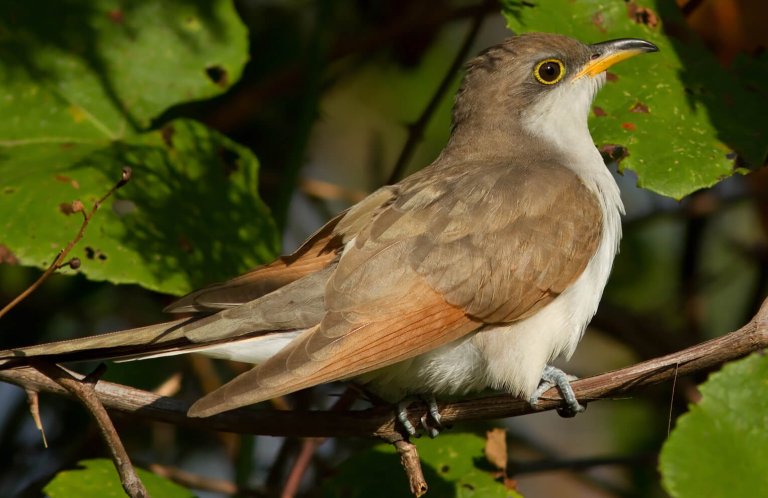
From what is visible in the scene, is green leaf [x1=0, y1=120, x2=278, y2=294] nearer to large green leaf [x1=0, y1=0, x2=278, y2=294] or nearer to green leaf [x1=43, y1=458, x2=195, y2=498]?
large green leaf [x1=0, y1=0, x2=278, y2=294]

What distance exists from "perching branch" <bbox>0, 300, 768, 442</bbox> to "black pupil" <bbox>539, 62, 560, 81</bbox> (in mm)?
1604

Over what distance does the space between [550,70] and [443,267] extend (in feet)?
4.35

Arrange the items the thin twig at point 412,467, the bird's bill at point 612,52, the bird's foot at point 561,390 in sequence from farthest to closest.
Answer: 1. the bird's bill at point 612,52
2. the bird's foot at point 561,390
3. the thin twig at point 412,467

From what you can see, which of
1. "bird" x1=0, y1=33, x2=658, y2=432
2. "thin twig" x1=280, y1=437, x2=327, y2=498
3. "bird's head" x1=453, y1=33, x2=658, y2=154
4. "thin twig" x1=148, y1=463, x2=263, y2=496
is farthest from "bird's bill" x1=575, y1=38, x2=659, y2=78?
"thin twig" x1=148, y1=463, x2=263, y2=496

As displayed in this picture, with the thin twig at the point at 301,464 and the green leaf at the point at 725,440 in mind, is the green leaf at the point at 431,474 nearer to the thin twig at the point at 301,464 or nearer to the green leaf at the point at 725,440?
the thin twig at the point at 301,464

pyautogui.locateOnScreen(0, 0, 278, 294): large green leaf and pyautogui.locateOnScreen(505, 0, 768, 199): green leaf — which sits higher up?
pyautogui.locateOnScreen(0, 0, 278, 294): large green leaf

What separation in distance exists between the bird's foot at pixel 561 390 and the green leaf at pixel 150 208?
1.15m

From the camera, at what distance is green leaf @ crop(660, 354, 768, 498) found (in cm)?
326

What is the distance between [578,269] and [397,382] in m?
0.76

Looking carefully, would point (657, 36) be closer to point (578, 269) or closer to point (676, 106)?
point (676, 106)

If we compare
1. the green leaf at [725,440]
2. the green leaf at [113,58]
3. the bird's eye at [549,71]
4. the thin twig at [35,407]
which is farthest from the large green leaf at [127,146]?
the green leaf at [725,440]

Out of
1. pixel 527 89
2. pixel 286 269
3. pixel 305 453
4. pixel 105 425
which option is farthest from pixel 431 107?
pixel 105 425

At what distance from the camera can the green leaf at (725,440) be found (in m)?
3.26

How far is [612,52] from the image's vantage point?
4348mm
